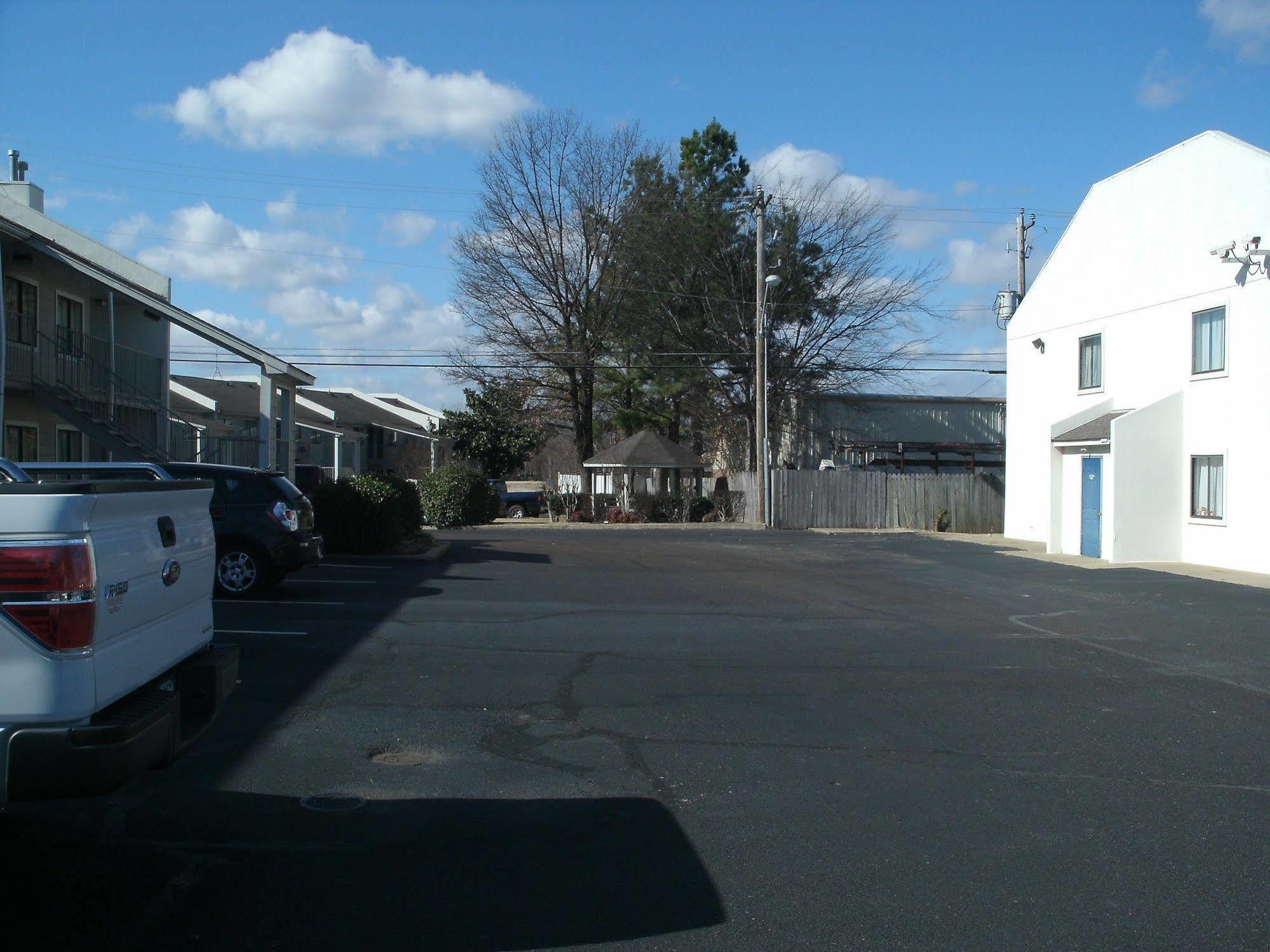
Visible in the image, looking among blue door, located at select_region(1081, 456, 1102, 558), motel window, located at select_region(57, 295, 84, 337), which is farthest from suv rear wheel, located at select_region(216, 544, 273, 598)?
blue door, located at select_region(1081, 456, 1102, 558)

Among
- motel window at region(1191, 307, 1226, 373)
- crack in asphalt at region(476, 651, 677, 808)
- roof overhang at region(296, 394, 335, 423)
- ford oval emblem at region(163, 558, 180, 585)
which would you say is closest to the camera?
ford oval emblem at region(163, 558, 180, 585)

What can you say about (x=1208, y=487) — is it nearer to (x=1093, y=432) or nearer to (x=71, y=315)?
(x=1093, y=432)

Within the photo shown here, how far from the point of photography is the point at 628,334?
148 feet

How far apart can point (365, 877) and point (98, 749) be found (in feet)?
5.08

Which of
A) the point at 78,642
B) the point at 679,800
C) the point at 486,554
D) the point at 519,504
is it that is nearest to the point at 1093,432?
the point at 486,554

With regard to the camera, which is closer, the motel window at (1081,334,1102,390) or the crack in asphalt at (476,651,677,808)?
the crack in asphalt at (476,651,677,808)

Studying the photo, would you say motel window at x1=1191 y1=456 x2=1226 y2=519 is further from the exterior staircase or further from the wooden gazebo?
the wooden gazebo

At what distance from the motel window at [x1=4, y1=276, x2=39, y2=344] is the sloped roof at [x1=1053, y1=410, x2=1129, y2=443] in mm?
21569

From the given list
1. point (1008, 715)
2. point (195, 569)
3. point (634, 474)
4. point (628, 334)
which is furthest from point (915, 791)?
point (628, 334)

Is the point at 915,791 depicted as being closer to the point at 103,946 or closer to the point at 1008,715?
the point at 1008,715

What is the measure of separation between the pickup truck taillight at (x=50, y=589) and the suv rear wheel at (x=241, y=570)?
396 inches

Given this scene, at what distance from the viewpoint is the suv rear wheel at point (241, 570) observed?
13781 millimetres

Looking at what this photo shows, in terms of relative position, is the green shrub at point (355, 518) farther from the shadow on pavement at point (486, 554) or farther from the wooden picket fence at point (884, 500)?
the wooden picket fence at point (884, 500)

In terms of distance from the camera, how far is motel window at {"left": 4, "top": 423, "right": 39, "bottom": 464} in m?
20.9
